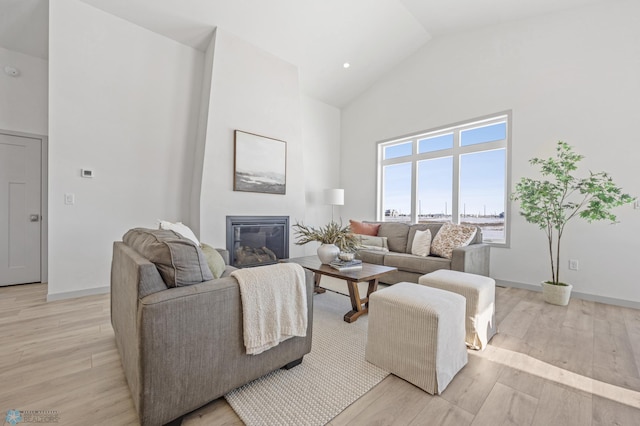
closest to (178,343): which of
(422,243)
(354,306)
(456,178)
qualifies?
(354,306)

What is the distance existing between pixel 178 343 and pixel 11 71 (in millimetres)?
4383

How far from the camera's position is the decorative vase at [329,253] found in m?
2.71

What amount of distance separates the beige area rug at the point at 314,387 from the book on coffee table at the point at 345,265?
640mm

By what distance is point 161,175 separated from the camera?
3518mm

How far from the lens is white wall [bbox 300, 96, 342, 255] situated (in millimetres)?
5246

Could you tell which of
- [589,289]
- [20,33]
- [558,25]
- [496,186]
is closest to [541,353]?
[589,289]

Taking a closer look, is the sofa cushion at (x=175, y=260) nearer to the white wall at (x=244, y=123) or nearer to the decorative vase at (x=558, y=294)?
the white wall at (x=244, y=123)

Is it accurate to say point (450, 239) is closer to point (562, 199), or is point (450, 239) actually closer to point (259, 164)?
point (562, 199)

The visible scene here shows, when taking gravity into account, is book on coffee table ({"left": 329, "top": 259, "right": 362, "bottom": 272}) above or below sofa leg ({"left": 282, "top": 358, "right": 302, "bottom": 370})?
above

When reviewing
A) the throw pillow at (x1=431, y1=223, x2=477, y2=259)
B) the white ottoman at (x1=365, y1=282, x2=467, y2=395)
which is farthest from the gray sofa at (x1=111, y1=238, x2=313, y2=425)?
the throw pillow at (x1=431, y1=223, x2=477, y2=259)

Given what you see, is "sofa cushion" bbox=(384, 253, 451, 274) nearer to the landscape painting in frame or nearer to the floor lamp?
the floor lamp

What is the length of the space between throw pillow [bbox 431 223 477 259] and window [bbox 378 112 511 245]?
789mm

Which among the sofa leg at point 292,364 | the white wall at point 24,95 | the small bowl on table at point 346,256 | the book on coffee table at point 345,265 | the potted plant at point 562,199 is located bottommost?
the sofa leg at point 292,364

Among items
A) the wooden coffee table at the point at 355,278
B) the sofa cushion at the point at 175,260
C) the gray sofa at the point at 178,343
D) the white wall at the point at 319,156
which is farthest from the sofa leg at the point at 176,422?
the white wall at the point at 319,156
